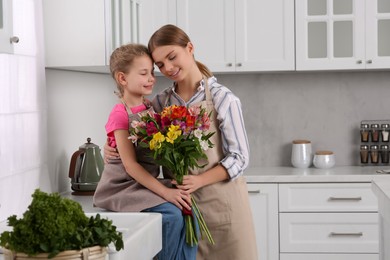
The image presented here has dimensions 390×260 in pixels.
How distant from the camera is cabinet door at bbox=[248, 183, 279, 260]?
4480 mm

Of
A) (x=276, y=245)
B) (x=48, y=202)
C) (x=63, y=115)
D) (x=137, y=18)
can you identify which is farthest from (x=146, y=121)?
(x=276, y=245)

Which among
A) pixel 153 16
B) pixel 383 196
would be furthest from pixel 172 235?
pixel 153 16

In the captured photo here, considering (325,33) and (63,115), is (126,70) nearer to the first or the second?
(63,115)

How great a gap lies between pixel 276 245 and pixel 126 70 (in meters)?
2.01

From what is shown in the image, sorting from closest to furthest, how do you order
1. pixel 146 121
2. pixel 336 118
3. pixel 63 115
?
pixel 146 121, pixel 63 115, pixel 336 118

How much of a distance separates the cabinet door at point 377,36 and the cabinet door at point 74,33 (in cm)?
174

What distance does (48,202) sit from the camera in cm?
167

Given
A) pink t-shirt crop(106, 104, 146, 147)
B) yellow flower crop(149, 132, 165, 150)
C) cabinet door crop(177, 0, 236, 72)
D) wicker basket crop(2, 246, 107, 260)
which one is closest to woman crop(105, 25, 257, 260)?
pink t-shirt crop(106, 104, 146, 147)

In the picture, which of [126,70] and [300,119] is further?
[300,119]

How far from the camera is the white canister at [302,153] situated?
486 cm

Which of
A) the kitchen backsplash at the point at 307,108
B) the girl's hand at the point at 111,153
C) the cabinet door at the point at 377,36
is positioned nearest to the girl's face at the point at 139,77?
the girl's hand at the point at 111,153

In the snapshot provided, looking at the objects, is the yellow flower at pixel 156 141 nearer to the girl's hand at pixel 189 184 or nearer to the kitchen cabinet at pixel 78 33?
the girl's hand at pixel 189 184

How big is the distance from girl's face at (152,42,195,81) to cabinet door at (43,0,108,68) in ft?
2.63

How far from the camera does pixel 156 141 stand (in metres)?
2.57
